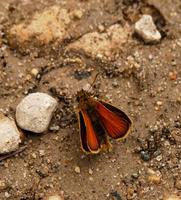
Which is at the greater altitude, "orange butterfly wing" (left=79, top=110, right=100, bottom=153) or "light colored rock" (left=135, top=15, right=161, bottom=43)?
"light colored rock" (left=135, top=15, right=161, bottom=43)

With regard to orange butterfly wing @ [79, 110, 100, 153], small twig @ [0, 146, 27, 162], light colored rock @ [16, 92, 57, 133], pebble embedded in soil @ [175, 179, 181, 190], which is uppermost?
light colored rock @ [16, 92, 57, 133]

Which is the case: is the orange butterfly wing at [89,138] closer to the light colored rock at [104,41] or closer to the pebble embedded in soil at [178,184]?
the pebble embedded in soil at [178,184]

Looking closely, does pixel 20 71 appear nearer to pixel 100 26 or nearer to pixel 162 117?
pixel 100 26

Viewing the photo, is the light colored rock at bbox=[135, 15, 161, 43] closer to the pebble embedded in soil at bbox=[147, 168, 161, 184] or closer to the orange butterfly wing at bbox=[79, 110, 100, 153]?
the orange butterfly wing at bbox=[79, 110, 100, 153]

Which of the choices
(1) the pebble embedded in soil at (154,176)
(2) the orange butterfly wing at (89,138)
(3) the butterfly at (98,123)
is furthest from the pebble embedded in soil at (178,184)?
(2) the orange butterfly wing at (89,138)

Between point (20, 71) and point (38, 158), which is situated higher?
point (20, 71)

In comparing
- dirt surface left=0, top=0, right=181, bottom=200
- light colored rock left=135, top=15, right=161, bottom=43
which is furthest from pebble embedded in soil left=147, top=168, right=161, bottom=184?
light colored rock left=135, top=15, right=161, bottom=43

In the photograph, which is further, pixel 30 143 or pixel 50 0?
pixel 50 0

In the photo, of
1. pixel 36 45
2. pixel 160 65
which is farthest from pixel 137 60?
pixel 36 45
